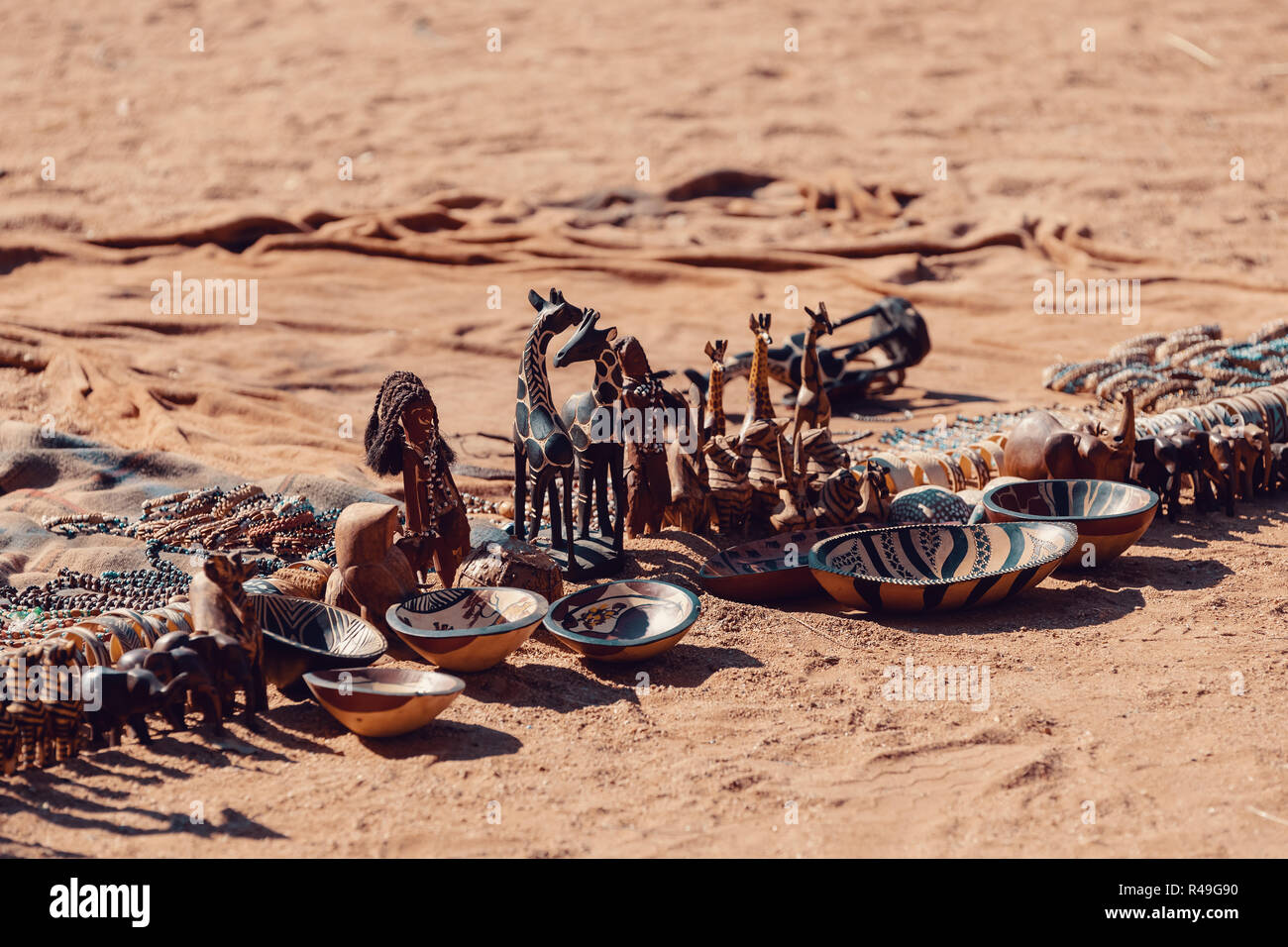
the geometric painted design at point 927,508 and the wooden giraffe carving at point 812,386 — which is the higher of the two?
the wooden giraffe carving at point 812,386

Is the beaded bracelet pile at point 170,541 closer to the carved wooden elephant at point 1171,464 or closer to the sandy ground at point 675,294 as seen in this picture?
the sandy ground at point 675,294

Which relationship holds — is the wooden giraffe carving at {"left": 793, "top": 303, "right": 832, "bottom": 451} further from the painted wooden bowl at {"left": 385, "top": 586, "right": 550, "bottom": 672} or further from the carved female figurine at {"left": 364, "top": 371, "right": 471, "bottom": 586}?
the painted wooden bowl at {"left": 385, "top": 586, "right": 550, "bottom": 672}

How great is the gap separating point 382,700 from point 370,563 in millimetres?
1104

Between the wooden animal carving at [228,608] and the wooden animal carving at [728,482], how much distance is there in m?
2.73

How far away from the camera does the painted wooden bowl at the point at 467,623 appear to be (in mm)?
5078

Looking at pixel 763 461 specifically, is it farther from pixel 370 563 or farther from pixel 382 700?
pixel 382 700

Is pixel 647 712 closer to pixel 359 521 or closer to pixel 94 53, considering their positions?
pixel 359 521

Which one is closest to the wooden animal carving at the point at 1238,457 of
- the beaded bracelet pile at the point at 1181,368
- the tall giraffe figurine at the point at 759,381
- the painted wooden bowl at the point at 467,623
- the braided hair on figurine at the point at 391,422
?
the beaded bracelet pile at the point at 1181,368

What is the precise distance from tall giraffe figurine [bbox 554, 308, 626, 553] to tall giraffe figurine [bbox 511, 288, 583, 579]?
0.26 feet

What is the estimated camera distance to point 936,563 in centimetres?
616

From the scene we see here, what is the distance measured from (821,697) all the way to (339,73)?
17582 millimetres

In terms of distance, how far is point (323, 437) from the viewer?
356 inches

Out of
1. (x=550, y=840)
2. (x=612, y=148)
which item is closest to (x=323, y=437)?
(x=550, y=840)

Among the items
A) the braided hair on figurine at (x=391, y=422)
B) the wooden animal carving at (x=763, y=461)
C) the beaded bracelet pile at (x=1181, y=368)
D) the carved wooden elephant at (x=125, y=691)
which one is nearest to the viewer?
the carved wooden elephant at (x=125, y=691)
